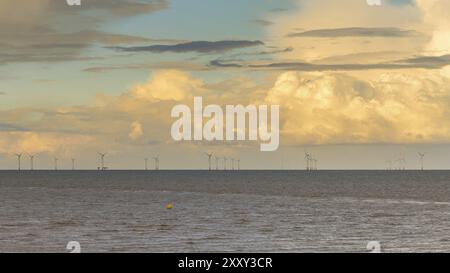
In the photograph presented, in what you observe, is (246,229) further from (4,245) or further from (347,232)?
(4,245)

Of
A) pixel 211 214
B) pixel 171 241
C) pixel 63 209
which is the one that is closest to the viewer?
pixel 171 241

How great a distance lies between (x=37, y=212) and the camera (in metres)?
131

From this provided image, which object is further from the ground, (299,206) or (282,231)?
(299,206)

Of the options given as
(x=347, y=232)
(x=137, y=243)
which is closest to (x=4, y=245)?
(x=137, y=243)

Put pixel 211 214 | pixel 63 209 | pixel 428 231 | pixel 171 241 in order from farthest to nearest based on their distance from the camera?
pixel 63 209
pixel 211 214
pixel 428 231
pixel 171 241

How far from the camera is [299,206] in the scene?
5778 inches

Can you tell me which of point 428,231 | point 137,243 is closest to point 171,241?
point 137,243

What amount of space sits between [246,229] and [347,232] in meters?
13.5

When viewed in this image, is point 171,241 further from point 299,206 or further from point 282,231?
point 299,206
